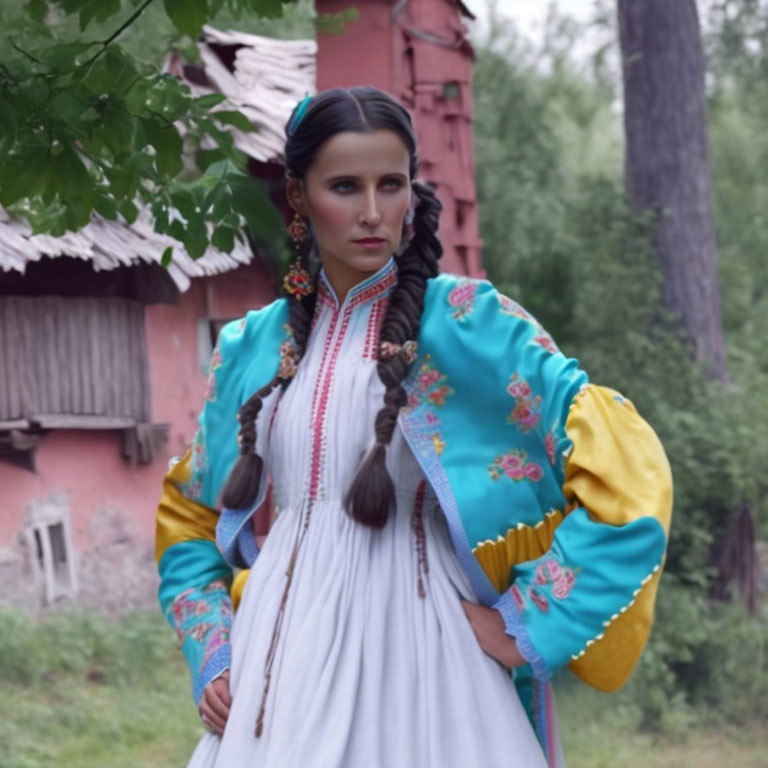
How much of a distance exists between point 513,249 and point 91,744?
5.28 metres

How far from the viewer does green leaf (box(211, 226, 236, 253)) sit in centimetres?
373

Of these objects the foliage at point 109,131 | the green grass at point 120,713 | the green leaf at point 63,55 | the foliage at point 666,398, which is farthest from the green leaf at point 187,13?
the foliage at point 666,398

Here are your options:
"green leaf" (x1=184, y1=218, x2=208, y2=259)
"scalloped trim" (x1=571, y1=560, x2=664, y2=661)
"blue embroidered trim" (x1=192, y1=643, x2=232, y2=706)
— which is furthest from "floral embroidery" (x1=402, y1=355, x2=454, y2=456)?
"green leaf" (x1=184, y1=218, x2=208, y2=259)

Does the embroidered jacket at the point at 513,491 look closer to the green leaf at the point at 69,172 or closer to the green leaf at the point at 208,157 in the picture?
the green leaf at the point at 69,172

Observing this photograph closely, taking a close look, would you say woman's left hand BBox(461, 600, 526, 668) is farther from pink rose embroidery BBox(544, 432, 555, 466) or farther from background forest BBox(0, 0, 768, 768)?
background forest BBox(0, 0, 768, 768)

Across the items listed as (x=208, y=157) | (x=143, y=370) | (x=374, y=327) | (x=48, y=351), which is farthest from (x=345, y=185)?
(x=143, y=370)

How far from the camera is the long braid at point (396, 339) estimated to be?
9.05 feet

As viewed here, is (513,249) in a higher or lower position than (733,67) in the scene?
lower

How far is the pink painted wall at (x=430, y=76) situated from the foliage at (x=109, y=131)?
2.20 metres

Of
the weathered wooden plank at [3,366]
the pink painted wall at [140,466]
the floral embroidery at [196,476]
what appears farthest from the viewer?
the pink painted wall at [140,466]

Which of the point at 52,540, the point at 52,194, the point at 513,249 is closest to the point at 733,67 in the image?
the point at 513,249

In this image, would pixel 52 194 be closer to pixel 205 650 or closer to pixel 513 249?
pixel 205 650

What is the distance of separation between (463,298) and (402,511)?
1.28 ft

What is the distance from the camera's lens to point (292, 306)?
3.09m
